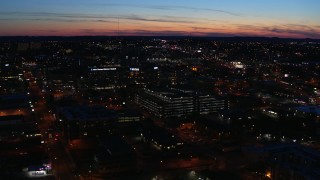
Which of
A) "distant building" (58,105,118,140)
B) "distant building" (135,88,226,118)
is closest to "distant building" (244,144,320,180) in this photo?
"distant building" (58,105,118,140)

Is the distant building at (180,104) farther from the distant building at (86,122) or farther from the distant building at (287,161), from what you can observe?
the distant building at (287,161)

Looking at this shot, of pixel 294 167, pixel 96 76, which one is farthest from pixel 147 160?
pixel 96 76

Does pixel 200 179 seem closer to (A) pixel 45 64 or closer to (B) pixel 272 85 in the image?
(B) pixel 272 85

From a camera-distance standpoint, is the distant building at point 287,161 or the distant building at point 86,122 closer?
the distant building at point 287,161

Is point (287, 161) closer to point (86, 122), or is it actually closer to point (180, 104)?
point (86, 122)

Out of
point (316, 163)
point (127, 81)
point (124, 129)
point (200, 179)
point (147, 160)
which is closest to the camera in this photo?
point (200, 179)

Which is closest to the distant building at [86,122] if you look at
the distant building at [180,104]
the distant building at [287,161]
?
the distant building at [180,104]

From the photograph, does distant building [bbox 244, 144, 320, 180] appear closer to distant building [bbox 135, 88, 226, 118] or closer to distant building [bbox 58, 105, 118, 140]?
distant building [bbox 58, 105, 118, 140]

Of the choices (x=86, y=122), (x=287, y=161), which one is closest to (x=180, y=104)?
(x=86, y=122)
